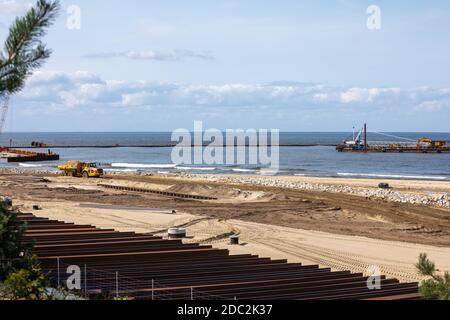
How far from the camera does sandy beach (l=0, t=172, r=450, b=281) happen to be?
68.2ft

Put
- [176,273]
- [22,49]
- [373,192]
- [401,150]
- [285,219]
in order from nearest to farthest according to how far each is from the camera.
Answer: [22,49]
[176,273]
[285,219]
[373,192]
[401,150]

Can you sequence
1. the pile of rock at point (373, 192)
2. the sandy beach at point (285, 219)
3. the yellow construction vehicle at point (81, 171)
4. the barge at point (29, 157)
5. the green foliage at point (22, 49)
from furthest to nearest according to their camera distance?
the barge at point (29, 157)
the yellow construction vehicle at point (81, 171)
the pile of rock at point (373, 192)
the sandy beach at point (285, 219)
the green foliage at point (22, 49)

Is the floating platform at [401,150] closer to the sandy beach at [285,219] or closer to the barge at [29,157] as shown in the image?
the barge at [29,157]

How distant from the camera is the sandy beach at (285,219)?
68.2ft

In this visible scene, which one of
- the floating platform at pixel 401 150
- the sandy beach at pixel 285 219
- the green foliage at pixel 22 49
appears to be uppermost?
the green foliage at pixel 22 49

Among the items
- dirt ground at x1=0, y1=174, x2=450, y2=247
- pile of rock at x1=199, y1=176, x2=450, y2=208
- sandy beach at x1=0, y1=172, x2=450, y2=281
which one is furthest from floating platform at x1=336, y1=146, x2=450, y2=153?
dirt ground at x1=0, y1=174, x2=450, y2=247

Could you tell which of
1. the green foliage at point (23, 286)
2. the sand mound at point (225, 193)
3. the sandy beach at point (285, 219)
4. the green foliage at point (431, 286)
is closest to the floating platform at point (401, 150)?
the sandy beach at point (285, 219)

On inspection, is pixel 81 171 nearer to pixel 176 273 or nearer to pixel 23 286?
pixel 176 273

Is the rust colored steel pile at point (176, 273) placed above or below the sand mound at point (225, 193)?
above

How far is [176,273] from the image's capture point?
1341cm

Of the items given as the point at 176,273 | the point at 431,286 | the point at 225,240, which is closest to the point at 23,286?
the point at 431,286

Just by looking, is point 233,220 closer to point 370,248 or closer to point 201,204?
point 201,204

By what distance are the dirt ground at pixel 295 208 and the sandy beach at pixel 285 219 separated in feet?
0.15

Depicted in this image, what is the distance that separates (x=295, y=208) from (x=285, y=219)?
13.3 ft
